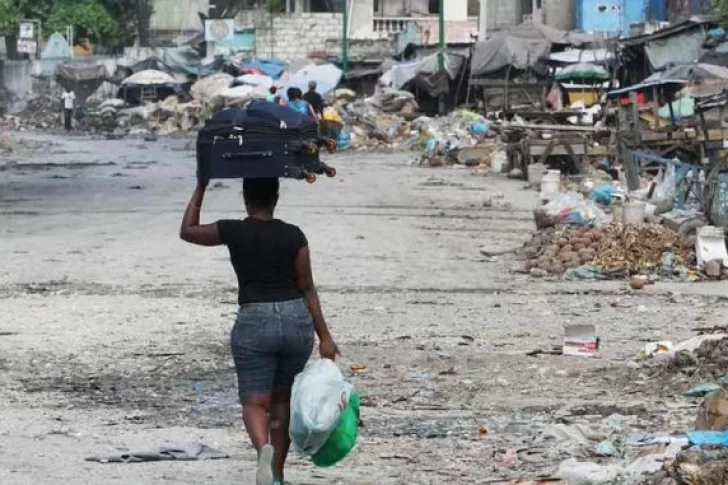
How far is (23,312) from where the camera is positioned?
1245cm

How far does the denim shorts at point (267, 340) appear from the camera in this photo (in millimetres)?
6410

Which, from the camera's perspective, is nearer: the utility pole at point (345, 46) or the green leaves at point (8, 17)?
the utility pole at point (345, 46)

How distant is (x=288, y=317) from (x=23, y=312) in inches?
255

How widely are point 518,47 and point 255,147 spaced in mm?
44459

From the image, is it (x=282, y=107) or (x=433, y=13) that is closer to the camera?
(x=282, y=107)

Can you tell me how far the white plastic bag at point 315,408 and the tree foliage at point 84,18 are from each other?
6976 cm

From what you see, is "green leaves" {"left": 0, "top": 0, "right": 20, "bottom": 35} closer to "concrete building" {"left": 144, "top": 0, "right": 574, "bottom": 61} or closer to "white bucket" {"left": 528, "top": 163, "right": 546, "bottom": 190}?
"concrete building" {"left": 144, "top": 0, "right": 574, "bottom": 61}

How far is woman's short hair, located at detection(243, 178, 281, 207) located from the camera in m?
6.46

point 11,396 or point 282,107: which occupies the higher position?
point 282,107

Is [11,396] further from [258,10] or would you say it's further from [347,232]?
[258,10]

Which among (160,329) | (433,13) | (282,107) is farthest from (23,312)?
(433,13)

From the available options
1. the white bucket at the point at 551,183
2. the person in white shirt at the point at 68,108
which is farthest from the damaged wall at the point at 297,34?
the white bucket at the point at 551,183

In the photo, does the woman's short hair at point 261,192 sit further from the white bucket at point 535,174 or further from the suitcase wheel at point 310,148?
the white bucket at point 535,174

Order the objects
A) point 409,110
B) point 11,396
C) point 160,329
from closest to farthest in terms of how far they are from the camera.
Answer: point 11,396 < point 160,329 < point 409,110
